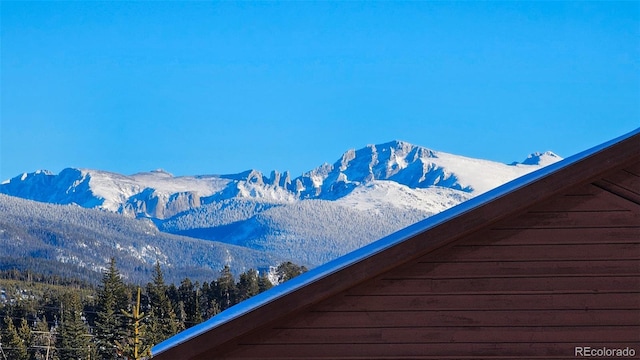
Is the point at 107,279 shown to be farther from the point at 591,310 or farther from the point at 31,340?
the point at 591,310

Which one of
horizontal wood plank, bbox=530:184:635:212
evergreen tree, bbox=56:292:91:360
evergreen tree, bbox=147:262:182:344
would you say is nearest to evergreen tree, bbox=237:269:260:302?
evergreen tree, bbox=147:262:182:344

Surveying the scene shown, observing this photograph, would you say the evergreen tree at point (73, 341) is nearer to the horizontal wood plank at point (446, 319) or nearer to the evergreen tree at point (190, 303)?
the evergreen tree at point (190, 303)

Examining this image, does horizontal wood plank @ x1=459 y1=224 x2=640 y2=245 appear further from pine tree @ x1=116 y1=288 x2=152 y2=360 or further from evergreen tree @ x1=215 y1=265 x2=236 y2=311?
evergreen tree @ x1=215 y1=265 x2=236 y2=311

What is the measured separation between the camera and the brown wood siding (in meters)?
6.34

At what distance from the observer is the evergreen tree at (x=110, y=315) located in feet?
228

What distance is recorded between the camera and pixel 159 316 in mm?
79062

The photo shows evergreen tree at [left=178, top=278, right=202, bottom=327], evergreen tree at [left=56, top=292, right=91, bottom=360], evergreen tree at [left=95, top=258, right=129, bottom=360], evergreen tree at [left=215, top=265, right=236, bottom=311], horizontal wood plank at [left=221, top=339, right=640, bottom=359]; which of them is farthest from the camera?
evergreen tree at [left=215, top=265, right=236, bottom=311]

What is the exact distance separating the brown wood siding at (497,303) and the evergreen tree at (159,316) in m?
57.8

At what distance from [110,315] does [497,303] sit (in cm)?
6549

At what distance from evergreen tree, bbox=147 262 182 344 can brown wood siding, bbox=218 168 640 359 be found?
57794mm

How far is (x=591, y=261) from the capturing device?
6406mm

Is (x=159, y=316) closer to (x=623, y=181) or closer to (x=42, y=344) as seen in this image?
(x=42, y=344)

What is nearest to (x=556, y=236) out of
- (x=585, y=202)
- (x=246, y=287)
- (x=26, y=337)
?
(x=585, y=202)

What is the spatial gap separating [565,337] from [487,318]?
479 mm
